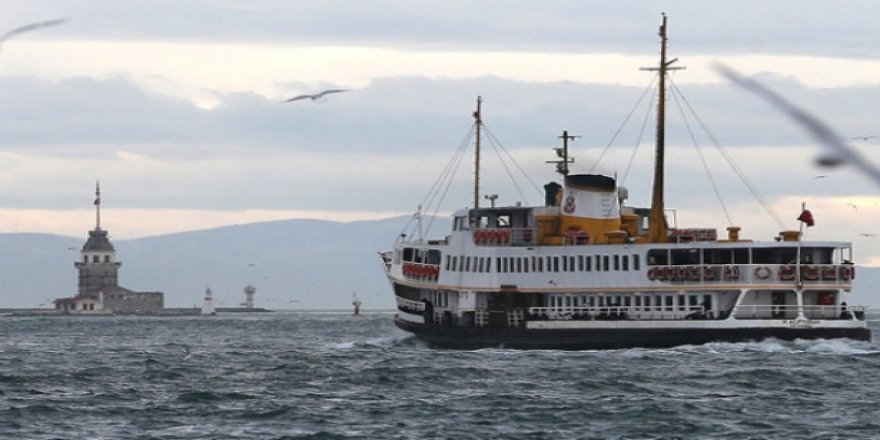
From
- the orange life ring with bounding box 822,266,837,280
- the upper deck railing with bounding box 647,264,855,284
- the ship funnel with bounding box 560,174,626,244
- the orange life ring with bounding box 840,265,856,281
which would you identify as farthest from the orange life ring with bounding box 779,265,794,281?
the ship funnel with bounding box 560,174,626,244

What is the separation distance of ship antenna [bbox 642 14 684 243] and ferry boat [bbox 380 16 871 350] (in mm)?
73

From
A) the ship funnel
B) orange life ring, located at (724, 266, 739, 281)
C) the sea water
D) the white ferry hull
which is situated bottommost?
the sea water

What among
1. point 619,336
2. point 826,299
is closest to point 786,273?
point 826,299

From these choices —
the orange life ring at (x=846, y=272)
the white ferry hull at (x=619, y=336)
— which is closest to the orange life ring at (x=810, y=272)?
the orange life ring at (x=846, y=272)

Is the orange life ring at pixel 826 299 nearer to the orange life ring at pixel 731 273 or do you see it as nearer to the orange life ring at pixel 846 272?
the orange life ring at pixel 846 272

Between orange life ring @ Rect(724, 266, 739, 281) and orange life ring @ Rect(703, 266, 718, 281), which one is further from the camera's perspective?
orange life ring @ Rect(703, 266, 718, 281)

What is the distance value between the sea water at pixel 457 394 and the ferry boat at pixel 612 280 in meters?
1.24

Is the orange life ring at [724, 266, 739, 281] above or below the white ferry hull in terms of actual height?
above

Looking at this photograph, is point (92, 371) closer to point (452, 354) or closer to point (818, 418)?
point (452, 354)

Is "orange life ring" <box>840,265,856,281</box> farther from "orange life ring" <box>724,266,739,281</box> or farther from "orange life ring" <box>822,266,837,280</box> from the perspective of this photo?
"orange life ring" <box>724,266,739,281</box>

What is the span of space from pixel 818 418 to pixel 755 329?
26008mm

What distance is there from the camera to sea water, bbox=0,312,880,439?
45344 millimetres

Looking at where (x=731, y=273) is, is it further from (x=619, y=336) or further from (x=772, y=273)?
(x=619, y=336)

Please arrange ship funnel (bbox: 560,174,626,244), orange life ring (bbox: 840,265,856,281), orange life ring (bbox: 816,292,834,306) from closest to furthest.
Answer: orange life ring (bbox: 840,265,856,281) < orange life ring (bbox: 816,292,834,306) < ship funnel (bbox: 560,174,626,244)
